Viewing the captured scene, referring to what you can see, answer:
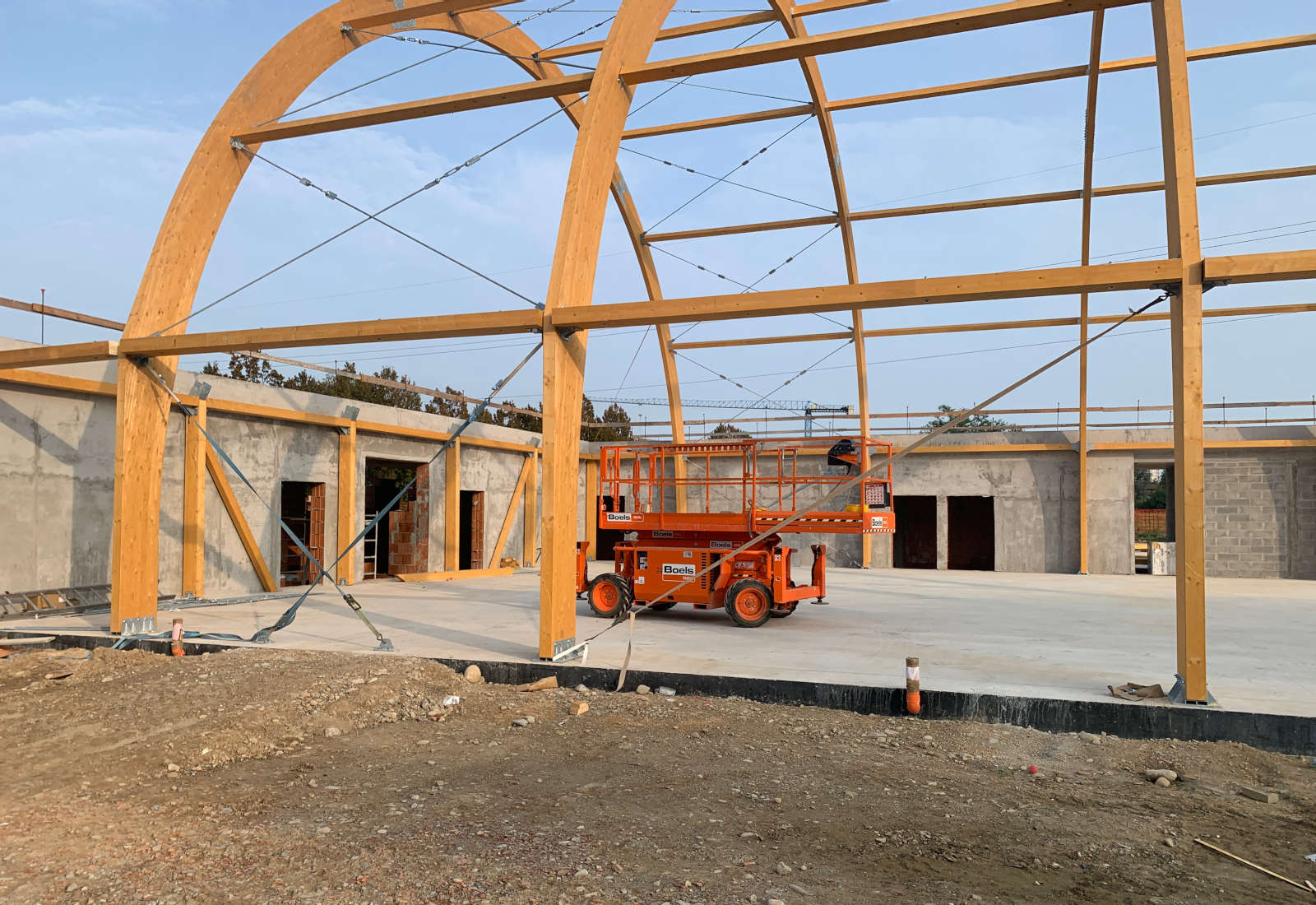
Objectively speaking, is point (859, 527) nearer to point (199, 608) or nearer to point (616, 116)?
point (616, 116)

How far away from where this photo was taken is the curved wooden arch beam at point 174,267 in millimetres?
11031

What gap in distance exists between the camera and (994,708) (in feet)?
25.0

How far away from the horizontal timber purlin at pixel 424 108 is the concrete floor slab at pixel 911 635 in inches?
252

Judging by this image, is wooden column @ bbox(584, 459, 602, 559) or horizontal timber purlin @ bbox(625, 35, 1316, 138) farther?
wooden column @ bbox(584, 459, 602, 559)

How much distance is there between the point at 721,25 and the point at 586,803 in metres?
13.4

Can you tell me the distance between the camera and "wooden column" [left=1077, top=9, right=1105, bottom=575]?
1587 cm

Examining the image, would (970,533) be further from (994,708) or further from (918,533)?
(994,708)

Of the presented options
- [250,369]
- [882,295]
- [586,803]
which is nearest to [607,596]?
[882,295]

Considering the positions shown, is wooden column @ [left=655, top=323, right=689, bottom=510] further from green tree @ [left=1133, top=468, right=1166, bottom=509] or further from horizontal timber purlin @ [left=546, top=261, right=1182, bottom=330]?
green tree @ [left=1133, top=468, right=1166, bottom=509]

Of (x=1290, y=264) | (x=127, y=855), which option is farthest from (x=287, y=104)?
(x=1290, y=264)

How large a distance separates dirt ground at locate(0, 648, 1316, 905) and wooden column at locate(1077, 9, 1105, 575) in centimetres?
764

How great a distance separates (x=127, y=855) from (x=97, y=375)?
11694 mm

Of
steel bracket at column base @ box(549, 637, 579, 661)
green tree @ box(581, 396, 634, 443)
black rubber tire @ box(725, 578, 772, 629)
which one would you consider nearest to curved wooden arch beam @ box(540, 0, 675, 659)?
steel bracket at column base @ box(549, 637, 579, 661)

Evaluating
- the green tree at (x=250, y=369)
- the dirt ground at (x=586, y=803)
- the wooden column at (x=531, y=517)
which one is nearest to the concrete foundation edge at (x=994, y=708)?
the dirt ground at (x=586, y=803)
